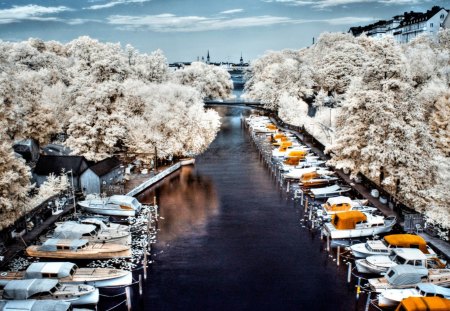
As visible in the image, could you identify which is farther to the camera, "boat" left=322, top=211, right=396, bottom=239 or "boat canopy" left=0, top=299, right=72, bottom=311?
"boat" left=322, top=211, right=396, bottom=239

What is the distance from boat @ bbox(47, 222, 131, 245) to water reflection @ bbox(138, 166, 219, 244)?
3117mm

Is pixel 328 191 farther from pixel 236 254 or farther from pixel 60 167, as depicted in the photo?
pixel 60 167

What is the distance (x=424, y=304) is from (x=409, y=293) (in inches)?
95.5

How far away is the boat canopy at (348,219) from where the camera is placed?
3203cm

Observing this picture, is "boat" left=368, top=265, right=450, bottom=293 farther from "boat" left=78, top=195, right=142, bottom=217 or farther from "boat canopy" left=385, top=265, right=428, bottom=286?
"boat" left=78, top=195, right=142, bottom=217

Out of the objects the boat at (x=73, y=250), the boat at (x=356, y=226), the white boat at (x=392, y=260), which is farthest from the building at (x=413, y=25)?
the boat at (x=73, y=250)

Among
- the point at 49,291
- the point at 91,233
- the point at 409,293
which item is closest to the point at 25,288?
A: the point at 49,291

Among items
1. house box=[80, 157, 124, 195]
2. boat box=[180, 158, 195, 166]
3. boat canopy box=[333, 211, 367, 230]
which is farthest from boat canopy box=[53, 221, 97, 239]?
boat box=[180, 158, 195, 166]

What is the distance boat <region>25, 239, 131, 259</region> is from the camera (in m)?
28.7

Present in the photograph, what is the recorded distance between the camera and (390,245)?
1091 inches

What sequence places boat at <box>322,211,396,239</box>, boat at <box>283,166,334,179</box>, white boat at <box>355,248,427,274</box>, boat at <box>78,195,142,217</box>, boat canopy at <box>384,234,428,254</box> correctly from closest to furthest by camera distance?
white boat at <box>355,248,427,274</box>
boat canopy at <box>384,234,428,254</box>
boat at <box>322,211,396,239</box>
boat at <box>78,195,142,217</box>
boat at <box>283,166,334,179</box>

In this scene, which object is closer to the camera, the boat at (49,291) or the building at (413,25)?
the boat at (49,291)

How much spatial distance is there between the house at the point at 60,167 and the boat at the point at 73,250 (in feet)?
44.8

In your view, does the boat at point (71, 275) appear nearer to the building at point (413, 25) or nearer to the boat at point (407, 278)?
the boat at point (407, 278)
